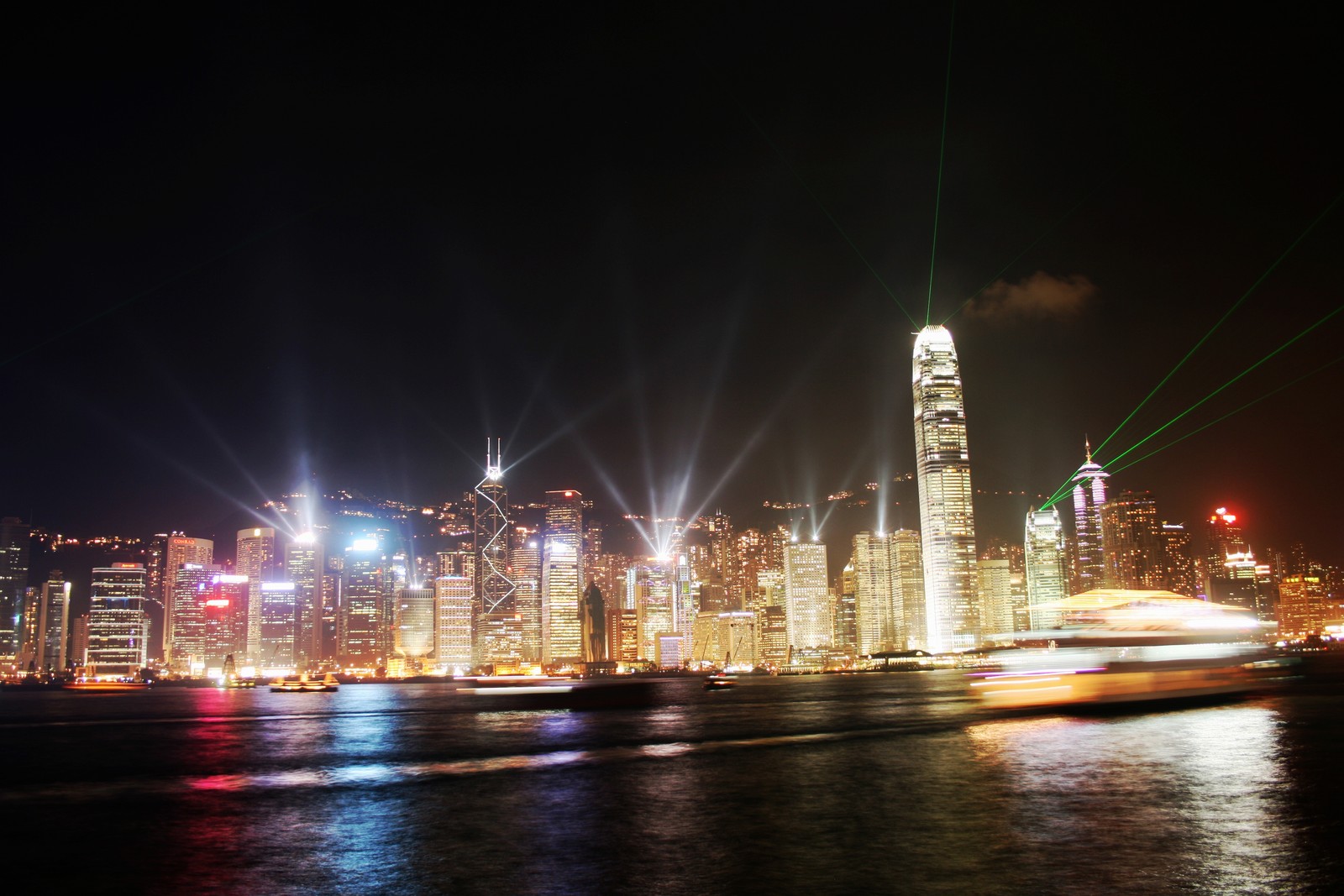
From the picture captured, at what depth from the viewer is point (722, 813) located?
18.2m

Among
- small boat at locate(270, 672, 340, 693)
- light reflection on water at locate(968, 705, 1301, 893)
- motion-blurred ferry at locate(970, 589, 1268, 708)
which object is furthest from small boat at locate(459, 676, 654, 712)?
small boat at locate(270, 672, 340, 693)

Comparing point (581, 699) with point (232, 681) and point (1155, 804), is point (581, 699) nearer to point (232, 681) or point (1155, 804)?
point (1155, 804)

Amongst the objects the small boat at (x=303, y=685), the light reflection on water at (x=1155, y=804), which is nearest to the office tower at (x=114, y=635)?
the small boat at (x=303, y=685)

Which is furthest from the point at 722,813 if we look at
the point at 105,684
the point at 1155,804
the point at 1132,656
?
the point at 105,684

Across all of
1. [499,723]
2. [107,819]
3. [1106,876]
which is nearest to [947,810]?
[1106,876]

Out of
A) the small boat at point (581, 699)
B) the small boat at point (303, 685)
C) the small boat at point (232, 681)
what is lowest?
the small boat at point (232, 681)

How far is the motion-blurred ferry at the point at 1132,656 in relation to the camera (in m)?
45.9

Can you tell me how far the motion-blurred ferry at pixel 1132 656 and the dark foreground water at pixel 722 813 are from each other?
5.96 meters

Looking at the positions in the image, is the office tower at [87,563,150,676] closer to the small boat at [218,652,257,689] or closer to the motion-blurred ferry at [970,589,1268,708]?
the small boat at [218,652,257,689]

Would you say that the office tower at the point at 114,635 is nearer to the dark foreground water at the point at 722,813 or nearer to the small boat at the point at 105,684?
the small boat at the point at 105,684

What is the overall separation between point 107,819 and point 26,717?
67468mm

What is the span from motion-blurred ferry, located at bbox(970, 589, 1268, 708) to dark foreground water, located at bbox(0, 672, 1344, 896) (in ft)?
19.5

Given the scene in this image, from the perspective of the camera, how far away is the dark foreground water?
1264 cm

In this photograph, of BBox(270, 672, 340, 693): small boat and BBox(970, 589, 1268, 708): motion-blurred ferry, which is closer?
BBox(970, 589, 1268, 708): motion-blurred ferry
